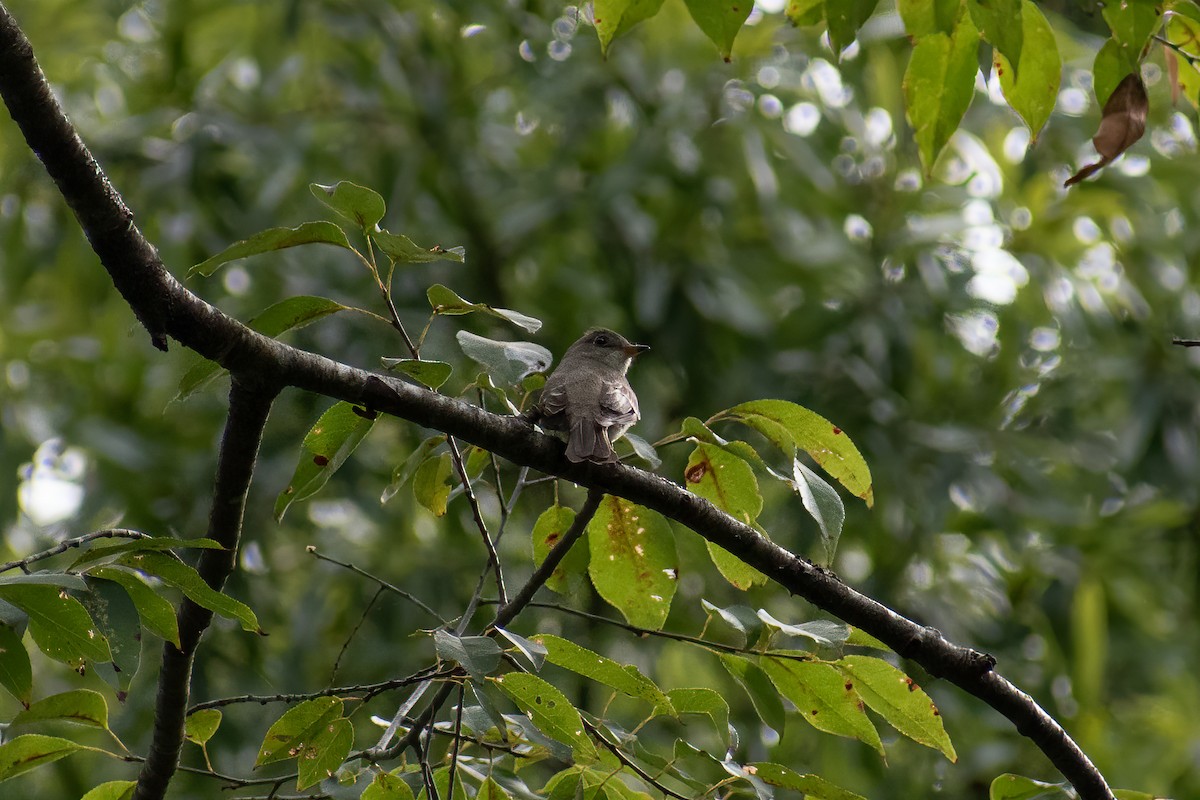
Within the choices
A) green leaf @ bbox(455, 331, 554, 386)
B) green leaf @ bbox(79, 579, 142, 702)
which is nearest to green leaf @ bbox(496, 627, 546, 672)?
green leaf @ bbox(455, 331, 554, 386)

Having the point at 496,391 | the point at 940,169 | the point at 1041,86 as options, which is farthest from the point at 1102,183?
the point at 496,391

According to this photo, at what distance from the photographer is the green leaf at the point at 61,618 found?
5.51 feet

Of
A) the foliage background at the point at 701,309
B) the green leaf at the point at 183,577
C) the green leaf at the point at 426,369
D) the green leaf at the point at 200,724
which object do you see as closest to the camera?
the green leaf at the point at 183,577

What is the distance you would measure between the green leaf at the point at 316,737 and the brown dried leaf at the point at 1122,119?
1550mm

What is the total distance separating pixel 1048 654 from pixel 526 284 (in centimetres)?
325

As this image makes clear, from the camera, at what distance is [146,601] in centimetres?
183

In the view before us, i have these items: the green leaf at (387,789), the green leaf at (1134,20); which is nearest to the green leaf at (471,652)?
the green leaf at (387,789)

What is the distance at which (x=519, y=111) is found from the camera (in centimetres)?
723

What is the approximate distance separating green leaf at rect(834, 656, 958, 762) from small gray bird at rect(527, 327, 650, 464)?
554 millimetres

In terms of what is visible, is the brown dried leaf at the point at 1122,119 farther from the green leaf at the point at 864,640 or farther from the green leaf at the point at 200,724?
the green leaf at the point at 200,724

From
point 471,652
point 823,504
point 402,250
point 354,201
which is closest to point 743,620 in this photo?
point 823,504

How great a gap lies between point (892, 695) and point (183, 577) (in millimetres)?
1178

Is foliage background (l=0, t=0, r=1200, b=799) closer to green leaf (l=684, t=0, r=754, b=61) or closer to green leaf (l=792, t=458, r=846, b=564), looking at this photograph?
green leaf (l=792, t=458, r=846, b=564)

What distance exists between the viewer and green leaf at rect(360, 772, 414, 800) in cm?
189
